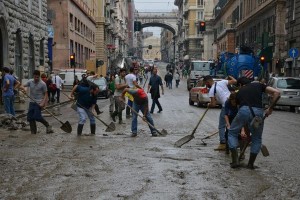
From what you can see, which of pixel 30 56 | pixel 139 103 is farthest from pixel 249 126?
pixel 30 56

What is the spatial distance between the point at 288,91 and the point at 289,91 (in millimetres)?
45

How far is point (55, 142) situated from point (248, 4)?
4489 cm

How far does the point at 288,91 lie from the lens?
24.2 meters

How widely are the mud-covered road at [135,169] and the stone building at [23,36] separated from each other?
1349 centimetres

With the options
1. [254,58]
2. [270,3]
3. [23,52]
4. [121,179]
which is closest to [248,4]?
[270,3]

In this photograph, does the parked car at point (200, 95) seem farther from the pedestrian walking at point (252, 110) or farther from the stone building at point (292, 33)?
the pedestrian walking at point (252, 110)

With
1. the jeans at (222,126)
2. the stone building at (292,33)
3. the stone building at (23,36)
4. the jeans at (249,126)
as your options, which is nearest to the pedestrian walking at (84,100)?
the jeans at (222,126)

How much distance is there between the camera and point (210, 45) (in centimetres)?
9106

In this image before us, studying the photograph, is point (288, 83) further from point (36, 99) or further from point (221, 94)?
point (221, 94)

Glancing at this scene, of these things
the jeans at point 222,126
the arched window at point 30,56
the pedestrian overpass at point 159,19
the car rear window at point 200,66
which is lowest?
the jeans at point 222,126

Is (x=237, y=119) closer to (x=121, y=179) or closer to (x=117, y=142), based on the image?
(x=121, y=179)

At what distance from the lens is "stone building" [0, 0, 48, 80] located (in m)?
25.8

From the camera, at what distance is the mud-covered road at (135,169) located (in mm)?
6695

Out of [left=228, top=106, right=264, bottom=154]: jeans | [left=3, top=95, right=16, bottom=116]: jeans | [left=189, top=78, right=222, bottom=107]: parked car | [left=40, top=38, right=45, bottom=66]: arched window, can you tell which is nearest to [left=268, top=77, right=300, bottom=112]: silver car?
[left=189, top=78, right=222, bottom=107]: parked car
